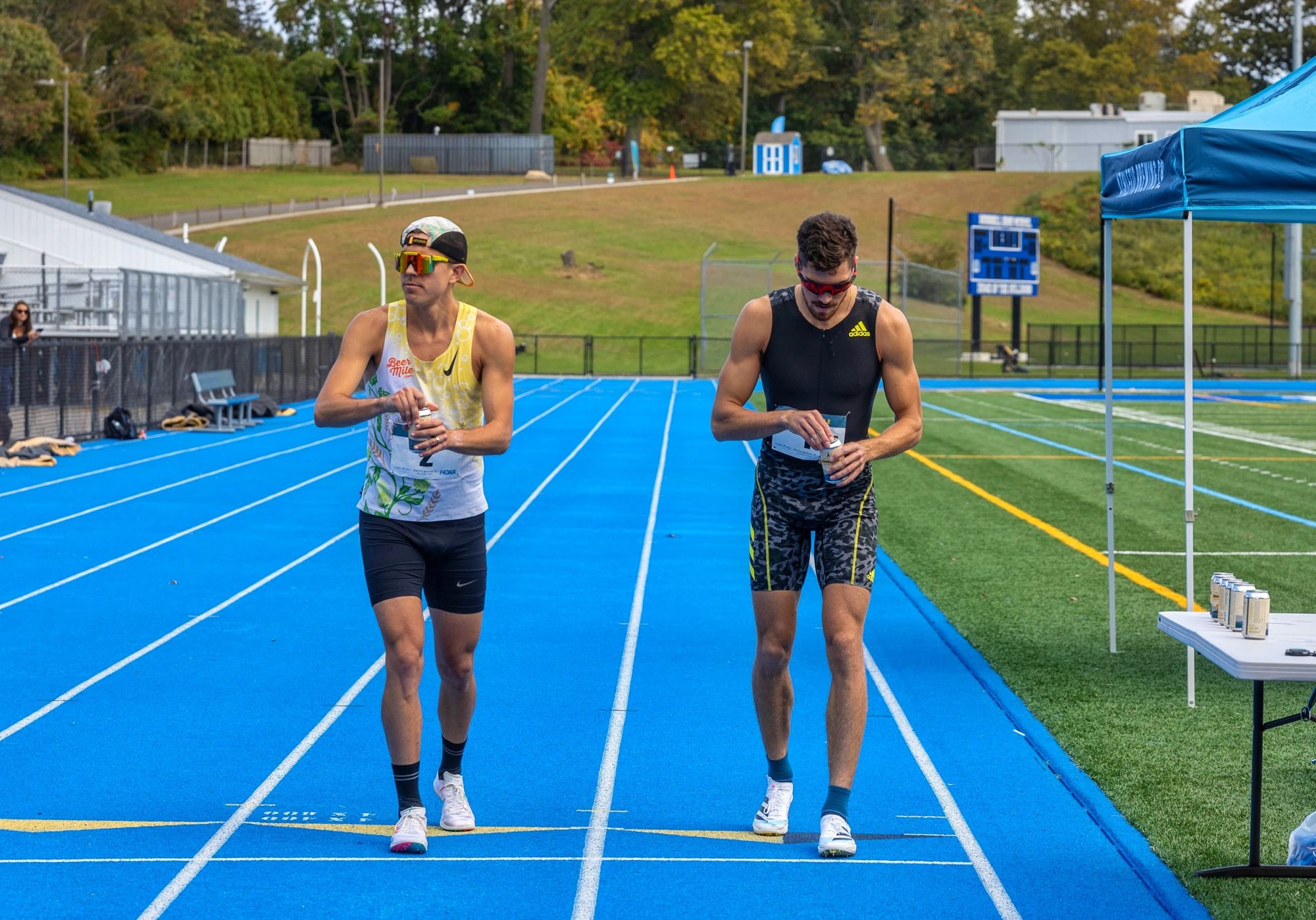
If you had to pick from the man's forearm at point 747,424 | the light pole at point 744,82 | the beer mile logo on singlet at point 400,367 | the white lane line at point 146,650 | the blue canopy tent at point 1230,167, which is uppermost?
the light pole at point 744,82

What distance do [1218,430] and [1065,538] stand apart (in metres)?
15.0

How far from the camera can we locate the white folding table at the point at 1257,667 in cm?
500

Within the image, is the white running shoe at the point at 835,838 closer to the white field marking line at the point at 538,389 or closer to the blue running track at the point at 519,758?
the blue running track at the point at 519,758

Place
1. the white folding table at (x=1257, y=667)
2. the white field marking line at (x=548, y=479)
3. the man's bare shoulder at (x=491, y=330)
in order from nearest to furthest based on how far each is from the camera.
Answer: the white folding table at (x=1257, y=667) < the man's bare shoulder at (x=491, y=330) < the white field marking line at (x=548, y=479)

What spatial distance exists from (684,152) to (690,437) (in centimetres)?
8222

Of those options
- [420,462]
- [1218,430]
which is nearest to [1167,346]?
[1218,430]

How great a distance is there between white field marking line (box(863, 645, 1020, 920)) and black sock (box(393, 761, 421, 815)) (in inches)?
69.4

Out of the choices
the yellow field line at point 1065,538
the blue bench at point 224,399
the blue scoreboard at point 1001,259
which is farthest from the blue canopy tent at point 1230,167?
the blue scoreboard at point 1001,259

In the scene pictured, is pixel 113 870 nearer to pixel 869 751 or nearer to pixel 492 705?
pixel 492 705

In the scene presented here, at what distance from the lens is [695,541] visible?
13.6m

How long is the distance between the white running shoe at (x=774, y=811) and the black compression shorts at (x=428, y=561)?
1255mm

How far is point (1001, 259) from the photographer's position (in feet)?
164

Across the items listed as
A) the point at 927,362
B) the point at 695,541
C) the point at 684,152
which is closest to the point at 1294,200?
the point at 695,541

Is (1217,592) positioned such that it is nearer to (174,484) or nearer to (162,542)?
(162,542)
